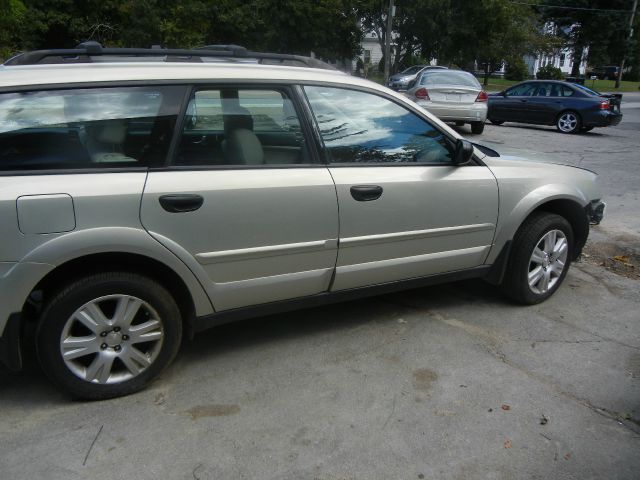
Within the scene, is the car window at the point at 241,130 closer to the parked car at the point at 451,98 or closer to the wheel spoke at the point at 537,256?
the wheel spoke at the point at 537,256

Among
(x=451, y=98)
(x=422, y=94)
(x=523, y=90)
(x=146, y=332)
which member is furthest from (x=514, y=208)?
(x=523, y=90)

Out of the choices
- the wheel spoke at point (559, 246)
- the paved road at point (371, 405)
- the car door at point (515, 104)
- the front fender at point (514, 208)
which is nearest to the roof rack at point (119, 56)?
the paved road at point (371, 405)

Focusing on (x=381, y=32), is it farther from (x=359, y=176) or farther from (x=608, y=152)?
(x=359, y=176)

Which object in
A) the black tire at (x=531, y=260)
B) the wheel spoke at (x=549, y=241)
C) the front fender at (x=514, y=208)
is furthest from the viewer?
the wheel spoke at (x=549, y=241)

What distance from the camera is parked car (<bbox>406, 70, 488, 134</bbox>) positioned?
12531 millimetres

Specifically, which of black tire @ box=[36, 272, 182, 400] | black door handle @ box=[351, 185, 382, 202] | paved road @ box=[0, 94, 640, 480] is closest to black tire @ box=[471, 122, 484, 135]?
paved road @ box=[0, 94, 640, 480]

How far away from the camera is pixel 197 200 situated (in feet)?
9.44

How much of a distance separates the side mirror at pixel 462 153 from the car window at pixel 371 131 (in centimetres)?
6

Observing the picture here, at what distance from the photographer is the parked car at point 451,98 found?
12531 millimetres

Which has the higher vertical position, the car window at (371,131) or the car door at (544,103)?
the car window at (371,131)

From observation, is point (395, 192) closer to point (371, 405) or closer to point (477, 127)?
point (371, 405)

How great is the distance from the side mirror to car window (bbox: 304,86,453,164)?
6 centimetres

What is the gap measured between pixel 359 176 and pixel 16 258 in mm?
1852

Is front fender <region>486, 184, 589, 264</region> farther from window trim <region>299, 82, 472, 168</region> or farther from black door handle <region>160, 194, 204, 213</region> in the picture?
black door handle <region>160, 194, 204, 213</region>
